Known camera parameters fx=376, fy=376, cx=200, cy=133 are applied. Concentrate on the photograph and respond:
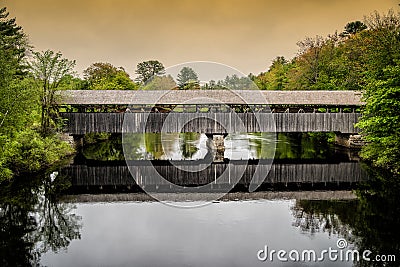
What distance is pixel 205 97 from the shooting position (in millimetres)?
24578

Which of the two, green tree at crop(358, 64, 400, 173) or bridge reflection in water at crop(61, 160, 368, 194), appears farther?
green tree at crop(358, 64, 400, 173)

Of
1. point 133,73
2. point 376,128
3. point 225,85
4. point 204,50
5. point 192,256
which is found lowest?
point 192,256

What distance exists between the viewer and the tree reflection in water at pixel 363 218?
941 cm

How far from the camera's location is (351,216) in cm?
1146

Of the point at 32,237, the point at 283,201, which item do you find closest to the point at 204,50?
the point at 283,201

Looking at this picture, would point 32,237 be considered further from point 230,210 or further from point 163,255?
point 230,210

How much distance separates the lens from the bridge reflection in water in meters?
15.8

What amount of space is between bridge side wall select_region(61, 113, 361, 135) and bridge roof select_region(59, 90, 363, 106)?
86 cm

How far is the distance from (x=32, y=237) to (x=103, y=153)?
631 inches

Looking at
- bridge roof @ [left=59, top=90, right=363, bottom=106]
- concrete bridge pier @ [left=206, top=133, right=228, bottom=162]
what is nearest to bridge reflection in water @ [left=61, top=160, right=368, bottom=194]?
concrete bridge pier @ [left=206, top=133, right=228, bottom=162]

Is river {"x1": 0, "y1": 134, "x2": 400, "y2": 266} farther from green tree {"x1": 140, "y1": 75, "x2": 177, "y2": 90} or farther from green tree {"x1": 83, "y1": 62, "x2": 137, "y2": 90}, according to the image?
green tree {"x1": 83, "y1": 62, "x2": 137, "y2": 90}

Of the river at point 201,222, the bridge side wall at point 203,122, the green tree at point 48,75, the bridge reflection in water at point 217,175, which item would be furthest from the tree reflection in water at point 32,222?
the bridge side wall at point 203,122

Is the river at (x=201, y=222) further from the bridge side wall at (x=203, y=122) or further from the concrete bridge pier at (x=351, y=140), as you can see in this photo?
the concrete bridge pier at (x=351, y=140)

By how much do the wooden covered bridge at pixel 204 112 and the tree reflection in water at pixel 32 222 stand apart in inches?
363
